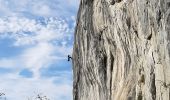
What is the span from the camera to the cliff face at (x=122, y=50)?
15.8m

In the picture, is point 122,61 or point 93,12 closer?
point 122,61

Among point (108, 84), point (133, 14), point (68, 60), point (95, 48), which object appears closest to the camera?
point (133, 14)

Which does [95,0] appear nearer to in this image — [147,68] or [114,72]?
[114,72]

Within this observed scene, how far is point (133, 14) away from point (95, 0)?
214 inches

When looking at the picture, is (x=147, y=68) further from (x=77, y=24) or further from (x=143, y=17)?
(x=77, y=24)

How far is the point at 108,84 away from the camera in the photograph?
22125 mm

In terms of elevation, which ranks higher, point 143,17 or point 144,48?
point 143,17

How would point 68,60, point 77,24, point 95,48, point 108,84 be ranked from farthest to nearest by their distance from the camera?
point 68,60, point 77,24, point 95,48, point 108,84

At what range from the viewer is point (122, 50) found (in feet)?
67.0

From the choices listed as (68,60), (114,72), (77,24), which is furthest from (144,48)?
(68,60)

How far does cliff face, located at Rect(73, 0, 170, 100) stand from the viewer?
1584cm

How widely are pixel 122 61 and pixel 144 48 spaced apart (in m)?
3.27

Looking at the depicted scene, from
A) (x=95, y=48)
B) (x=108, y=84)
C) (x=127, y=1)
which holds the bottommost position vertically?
(x=108, y=84)

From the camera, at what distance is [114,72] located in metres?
21.7
